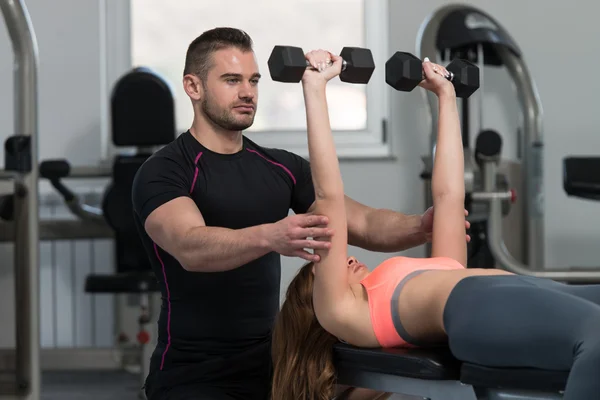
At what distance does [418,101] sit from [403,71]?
2518 mm

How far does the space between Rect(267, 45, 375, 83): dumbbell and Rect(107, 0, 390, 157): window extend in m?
2.52

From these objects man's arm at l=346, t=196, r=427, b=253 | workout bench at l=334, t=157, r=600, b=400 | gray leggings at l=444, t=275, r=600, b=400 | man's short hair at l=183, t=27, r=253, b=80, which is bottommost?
workout bench at l=334, t=157, r=600, b=400

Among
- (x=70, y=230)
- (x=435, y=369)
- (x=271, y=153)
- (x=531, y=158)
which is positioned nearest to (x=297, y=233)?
(x=435, y=369)

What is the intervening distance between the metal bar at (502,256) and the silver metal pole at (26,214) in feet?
5.73

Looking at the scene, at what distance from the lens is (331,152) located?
1.79 meters

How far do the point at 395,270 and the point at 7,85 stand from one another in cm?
311

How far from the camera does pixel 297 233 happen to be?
1.64 meters

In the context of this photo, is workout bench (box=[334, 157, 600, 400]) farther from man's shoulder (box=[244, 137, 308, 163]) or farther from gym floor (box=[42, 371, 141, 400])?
gym floor (box=[42, 371, 141, 400])

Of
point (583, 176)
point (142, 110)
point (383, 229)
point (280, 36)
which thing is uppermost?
point (280, 36)

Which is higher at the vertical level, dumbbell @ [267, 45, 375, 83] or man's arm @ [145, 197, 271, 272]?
dumbbell @ [267, 45, 375, 83]

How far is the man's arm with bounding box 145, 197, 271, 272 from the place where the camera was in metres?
1.75

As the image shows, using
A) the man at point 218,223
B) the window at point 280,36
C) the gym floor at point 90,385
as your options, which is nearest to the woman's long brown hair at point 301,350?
the man at point 218,223

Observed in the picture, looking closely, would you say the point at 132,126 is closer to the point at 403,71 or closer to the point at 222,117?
the point at 222,117

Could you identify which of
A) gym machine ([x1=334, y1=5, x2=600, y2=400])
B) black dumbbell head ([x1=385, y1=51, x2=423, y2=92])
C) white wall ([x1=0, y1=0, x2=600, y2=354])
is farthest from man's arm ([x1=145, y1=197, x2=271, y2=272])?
white wall ([x1=0, y1=0, x2=600, y2=354])
